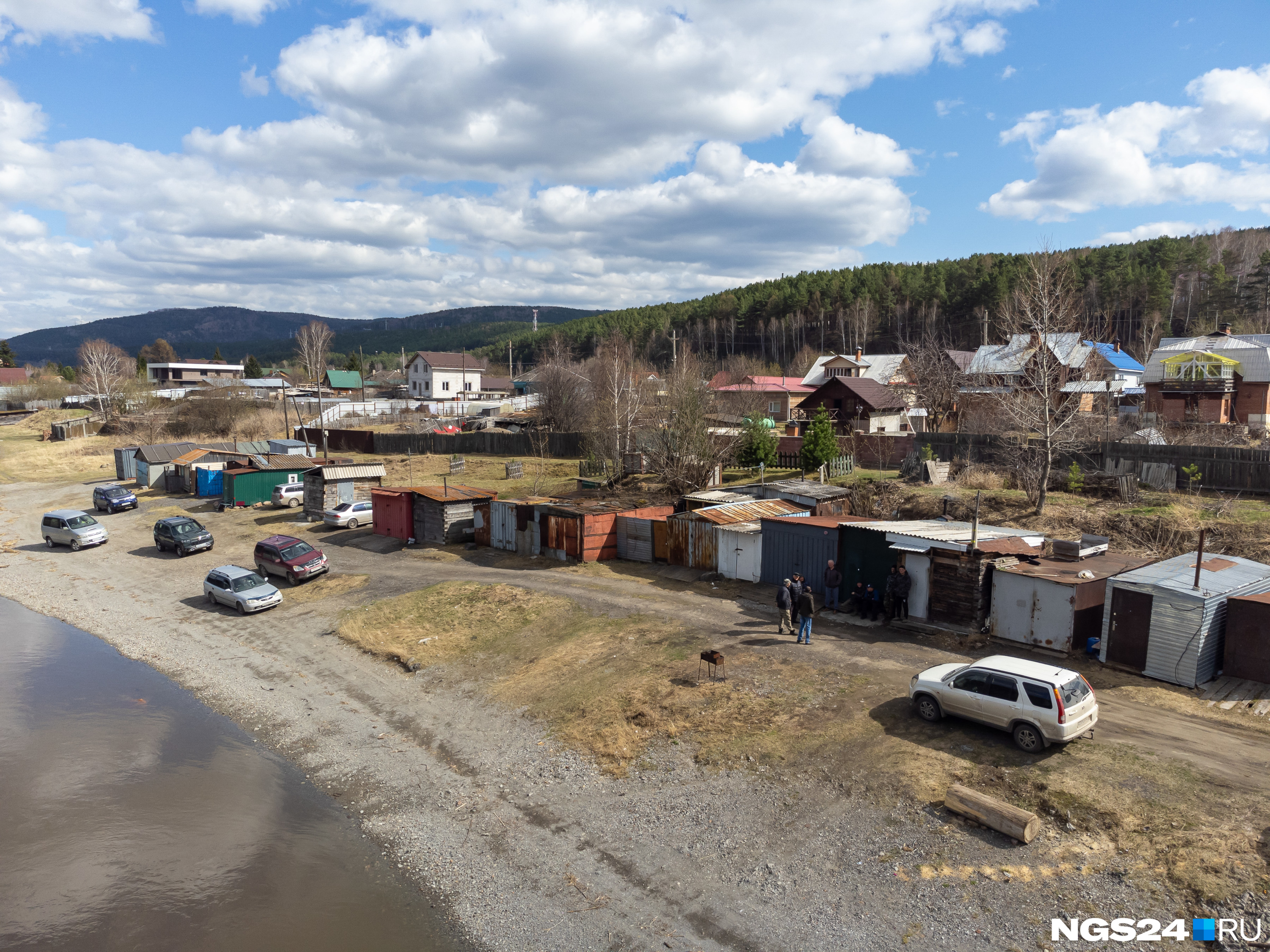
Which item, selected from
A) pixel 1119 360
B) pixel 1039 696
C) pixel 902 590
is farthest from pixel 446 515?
pixel 1119 360

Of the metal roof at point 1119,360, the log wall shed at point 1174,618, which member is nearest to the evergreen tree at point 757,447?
the log wall shed at point 1174,618

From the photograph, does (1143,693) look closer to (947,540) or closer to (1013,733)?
(1013,733)

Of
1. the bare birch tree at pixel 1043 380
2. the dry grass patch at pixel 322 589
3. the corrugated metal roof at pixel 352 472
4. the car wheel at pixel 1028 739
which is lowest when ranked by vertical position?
the dry grass patch at pixel 322 589

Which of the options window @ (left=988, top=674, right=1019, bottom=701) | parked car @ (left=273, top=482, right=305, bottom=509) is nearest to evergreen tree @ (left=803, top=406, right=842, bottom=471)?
window @ (left=988, top=674, right=1019, bottom=701)

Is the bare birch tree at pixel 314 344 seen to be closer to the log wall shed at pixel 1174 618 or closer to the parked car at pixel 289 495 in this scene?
the parked car at pixel 289 495

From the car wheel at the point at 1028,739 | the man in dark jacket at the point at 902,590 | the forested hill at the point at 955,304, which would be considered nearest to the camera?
the car wheel at the point at 1028,739

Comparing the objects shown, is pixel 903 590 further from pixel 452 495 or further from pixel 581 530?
pixel 452 495
